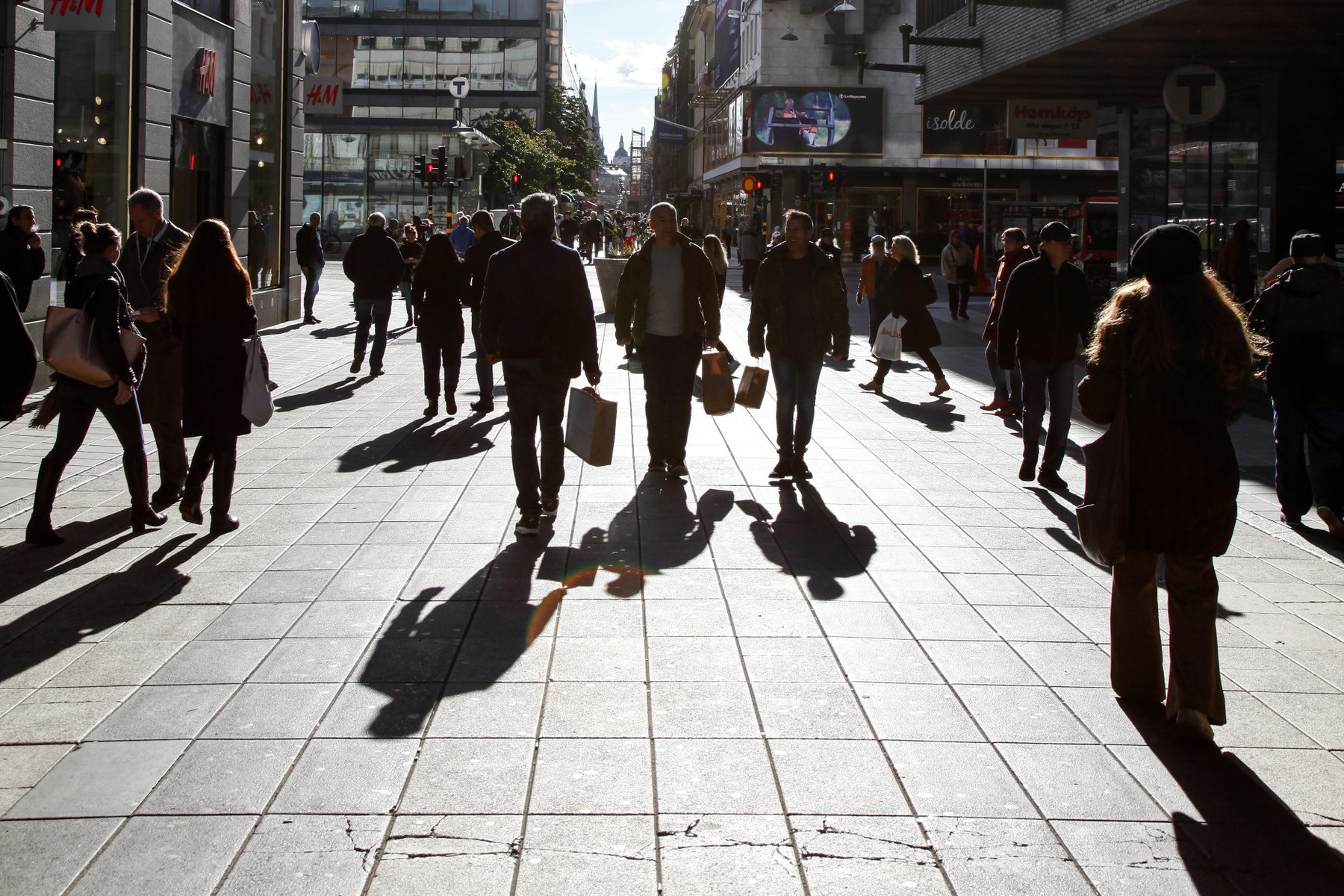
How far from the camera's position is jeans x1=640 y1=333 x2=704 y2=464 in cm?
923

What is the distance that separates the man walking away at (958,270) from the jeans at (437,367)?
1389 cm

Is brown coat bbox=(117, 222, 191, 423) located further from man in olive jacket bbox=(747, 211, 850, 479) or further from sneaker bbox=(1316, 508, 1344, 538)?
sneaker bbox=(1316, 508, 1344, 538)

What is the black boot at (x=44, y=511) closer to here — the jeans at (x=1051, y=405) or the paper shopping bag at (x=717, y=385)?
the paper shopping bag at (x=717, y=385)

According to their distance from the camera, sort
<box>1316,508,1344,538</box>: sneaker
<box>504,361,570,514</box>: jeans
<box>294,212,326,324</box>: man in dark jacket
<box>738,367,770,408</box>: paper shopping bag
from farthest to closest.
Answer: <box>294,212,326,324</box>: man in dark jacket < <box>738,367,770,408</box>: paper shopping bag < <box>1316,508,1344,538</box>: sneaker < <box>504,361,570,514</box>: jeans

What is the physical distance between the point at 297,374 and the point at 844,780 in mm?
12447

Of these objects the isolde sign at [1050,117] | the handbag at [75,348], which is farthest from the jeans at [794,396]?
the isolde sign at [1050,117]

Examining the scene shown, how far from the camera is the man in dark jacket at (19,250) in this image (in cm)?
1147

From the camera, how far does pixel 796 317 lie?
9375 millimetres

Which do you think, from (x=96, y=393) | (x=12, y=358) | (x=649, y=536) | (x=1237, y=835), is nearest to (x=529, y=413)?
(x=649, y=536)

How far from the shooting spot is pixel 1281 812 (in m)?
3.93

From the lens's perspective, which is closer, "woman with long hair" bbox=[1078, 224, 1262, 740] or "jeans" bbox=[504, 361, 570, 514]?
"woman with long hair" bbox=[1078, 224, 1262, 740]

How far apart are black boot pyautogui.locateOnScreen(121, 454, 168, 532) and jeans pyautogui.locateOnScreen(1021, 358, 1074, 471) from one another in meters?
5.41

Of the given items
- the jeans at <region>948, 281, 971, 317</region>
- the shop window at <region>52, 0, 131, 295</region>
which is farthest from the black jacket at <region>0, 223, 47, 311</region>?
the jeans at <region>948, 281, 971, 317</region>

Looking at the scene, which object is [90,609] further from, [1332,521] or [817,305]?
[1332,521]
